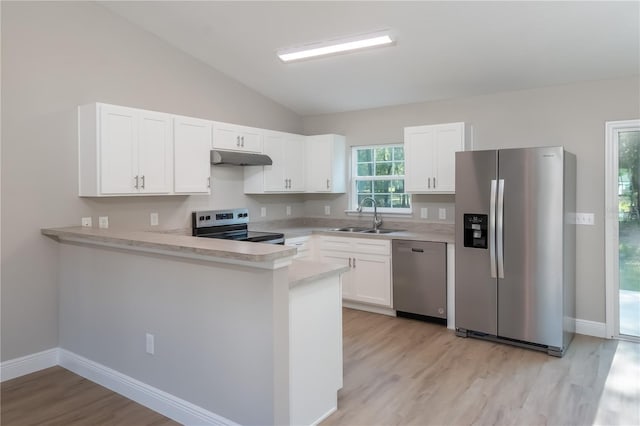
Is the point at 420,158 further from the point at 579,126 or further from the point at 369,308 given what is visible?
the point at 369,308

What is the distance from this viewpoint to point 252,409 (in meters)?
2.29

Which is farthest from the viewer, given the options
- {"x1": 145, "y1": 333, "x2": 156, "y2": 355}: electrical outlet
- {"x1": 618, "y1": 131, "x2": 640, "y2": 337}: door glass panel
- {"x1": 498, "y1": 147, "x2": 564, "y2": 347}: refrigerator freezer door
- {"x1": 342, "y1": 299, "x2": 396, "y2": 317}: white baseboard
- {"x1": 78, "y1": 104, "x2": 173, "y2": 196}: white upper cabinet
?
{"x1": 342, "y1": 299, "x2": 396, "y2": 317}: white baseboard

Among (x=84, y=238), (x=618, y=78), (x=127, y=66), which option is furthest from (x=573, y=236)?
(x=127, y=66)

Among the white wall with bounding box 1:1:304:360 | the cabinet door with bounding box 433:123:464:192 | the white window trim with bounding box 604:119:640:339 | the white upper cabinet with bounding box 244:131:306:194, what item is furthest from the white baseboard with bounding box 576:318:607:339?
the white wall with bounding box 1:1:304:360

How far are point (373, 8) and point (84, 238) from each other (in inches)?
110

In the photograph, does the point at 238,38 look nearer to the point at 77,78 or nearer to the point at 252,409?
the point at 77,78

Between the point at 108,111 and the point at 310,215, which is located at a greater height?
the point at 108,111

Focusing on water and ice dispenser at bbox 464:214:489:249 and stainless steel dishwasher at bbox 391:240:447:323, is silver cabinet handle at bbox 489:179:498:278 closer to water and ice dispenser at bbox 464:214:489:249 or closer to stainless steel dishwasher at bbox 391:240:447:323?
water and ice dispenser at bbox 464:214:489:249

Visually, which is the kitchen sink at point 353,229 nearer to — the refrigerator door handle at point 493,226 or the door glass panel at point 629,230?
the refrigerator door handle at point 493,226

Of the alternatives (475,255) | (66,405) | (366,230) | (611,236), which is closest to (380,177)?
(366,230)

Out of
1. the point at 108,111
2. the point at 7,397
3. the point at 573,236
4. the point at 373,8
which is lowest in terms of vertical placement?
the point at 7,397

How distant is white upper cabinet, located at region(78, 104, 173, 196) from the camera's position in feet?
11.3

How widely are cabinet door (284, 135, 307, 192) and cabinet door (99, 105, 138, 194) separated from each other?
2.07 m

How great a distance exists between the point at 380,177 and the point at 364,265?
4.15 feet
